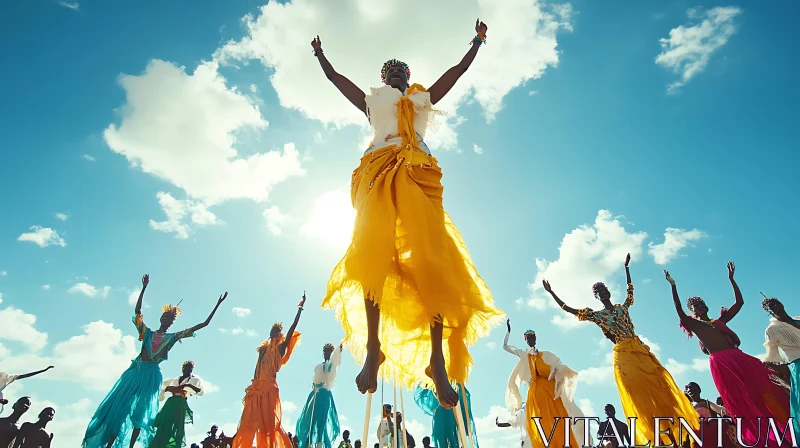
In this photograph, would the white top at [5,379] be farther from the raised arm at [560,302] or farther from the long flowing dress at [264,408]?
the raised arm at [560,302]

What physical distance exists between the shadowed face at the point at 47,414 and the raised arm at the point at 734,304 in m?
11.9

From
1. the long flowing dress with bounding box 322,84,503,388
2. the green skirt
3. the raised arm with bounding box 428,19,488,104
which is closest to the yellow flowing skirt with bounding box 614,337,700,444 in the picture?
the long flowing dress with bounding box 322,84,503,388

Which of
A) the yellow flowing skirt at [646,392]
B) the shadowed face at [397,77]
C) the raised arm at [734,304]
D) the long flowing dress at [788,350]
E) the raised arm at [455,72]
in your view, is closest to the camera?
the raised arm at [455,72]

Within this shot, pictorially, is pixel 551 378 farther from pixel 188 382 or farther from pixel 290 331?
pixel 188 382

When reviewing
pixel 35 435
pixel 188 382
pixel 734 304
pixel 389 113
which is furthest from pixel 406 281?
pixel 35 435

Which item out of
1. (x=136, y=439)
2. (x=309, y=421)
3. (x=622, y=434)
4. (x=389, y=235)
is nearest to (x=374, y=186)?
(x=389, y=235)

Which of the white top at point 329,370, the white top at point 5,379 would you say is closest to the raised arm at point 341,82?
the white top at point 329,370

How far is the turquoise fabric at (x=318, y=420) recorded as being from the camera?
29.9 ft

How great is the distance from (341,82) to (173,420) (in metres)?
7.72

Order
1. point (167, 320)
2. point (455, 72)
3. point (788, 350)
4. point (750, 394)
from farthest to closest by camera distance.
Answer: point (167, 320), point (750, 394), point (788, 350), point (455, 72)

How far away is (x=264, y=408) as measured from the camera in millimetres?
8461

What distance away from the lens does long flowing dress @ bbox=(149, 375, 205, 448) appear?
828cm

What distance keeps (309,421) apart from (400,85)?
786 centimetres

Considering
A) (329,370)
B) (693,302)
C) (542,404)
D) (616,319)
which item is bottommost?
(542,404)
